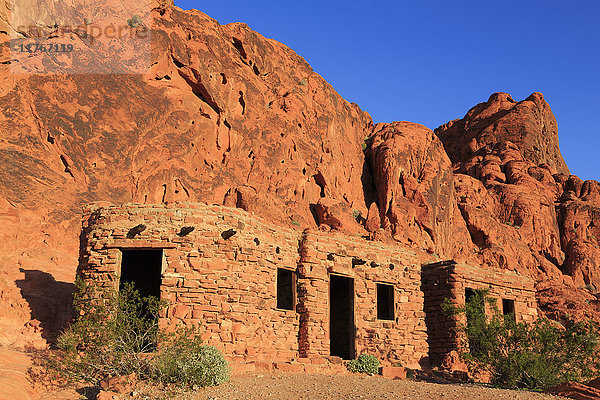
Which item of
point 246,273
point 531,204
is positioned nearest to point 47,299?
point 246,273

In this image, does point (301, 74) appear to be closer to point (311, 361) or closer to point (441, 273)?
point (441, 273)

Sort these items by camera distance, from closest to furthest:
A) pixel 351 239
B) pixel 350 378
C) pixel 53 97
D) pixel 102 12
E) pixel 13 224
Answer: pixel 350 378 < pixel 351 239 < pixel 13 224 < pixel 53 97 < pixel 102 12

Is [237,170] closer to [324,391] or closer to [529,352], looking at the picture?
[529,352]

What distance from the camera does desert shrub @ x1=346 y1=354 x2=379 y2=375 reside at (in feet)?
48.7

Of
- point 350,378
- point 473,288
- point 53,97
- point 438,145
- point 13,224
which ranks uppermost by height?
point 438,145

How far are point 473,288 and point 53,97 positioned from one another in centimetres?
2200

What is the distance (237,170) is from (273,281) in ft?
48.8

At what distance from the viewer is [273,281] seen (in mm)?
15008

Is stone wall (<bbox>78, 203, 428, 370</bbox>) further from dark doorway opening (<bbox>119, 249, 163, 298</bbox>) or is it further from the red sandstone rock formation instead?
the red sandstone rock formation

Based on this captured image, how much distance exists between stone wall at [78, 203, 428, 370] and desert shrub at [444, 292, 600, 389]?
2.80m

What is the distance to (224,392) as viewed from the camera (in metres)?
9.93

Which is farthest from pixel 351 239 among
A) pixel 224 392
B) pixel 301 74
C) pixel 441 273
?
pixel 301 74

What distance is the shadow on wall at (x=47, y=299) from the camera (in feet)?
53.3

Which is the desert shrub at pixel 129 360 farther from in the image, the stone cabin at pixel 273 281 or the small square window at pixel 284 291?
the small square window at pixel 284 291
